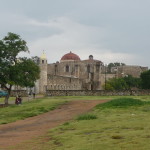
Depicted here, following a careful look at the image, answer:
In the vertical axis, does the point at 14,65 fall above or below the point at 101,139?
above

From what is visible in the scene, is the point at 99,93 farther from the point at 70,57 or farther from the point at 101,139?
the point at 70,57

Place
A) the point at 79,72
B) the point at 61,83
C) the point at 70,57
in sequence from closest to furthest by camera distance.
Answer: the point at 61,83
the point at 79,72
the point at 70,57

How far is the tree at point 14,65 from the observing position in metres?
33.3

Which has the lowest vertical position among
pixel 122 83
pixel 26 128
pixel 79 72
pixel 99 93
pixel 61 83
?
pixel 26 128

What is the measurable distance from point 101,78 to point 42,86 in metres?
25.1

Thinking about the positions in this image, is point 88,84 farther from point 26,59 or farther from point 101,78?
point 26,59

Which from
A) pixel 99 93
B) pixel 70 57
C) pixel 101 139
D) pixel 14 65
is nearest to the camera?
pixel 101 139

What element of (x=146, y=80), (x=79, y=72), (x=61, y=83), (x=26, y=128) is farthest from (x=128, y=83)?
(x=26, y=128)

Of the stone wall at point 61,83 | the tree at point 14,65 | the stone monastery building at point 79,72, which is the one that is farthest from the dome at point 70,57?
the tree at point 14,65

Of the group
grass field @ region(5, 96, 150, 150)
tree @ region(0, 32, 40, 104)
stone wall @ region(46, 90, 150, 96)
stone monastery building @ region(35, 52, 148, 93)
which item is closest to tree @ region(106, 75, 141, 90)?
stone monastery building @ region(35, 52, 148, 93)

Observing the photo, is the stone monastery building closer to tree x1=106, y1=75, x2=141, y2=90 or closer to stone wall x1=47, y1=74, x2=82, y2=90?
stone wall x1=47, y1=74, x2=82, y2=90

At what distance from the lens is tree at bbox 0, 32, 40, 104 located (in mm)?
33281

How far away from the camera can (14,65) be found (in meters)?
33.7

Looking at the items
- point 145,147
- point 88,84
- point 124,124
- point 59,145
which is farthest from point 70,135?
point 88,84
